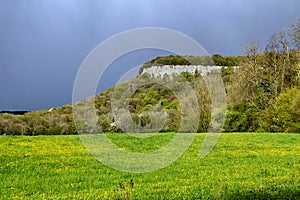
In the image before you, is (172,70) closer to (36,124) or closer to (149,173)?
(149,173)

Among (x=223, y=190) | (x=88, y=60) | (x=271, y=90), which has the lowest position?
(x=223, y=190)

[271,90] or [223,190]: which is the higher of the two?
[271,90]

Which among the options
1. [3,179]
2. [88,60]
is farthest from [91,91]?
[3,179]

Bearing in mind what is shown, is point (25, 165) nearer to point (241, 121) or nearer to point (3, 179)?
point (3, 179)

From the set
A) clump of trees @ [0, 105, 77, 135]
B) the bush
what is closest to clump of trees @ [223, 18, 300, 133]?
the bush

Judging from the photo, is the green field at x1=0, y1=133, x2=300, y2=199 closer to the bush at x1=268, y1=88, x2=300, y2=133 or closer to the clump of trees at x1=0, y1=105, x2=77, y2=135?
the bush at x1=268, y1=88, x2=300, y2=133

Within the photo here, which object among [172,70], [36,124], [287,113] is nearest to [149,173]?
[172,70]

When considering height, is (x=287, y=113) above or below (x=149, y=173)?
above

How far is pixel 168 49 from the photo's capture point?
39.0ft

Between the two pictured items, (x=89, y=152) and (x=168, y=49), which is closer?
(x=168, y=49)

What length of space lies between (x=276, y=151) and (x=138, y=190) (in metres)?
13.8

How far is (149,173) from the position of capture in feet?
50.9

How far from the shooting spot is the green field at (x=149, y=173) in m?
10.7

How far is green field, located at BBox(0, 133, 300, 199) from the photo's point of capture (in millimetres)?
10695
